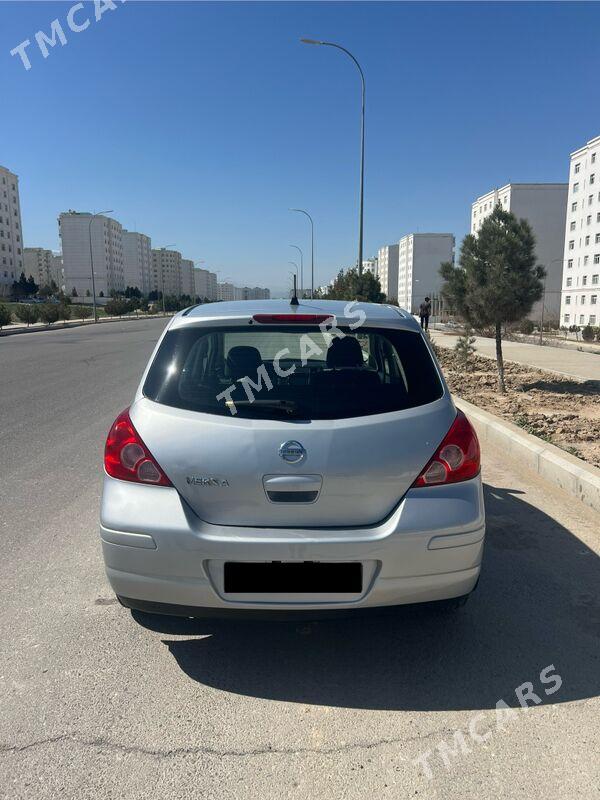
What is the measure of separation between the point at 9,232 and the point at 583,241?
98039mm

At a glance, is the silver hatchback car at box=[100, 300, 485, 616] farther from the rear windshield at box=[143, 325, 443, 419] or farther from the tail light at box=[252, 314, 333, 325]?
the tail light at box=[252, 314, 333, 325]

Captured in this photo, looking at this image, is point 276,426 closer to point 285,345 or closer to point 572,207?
point 285,345

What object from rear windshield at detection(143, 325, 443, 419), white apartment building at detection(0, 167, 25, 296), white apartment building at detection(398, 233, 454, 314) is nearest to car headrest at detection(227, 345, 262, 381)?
rear windshield at detection(143, 325, 443, 419)

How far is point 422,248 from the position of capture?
144m

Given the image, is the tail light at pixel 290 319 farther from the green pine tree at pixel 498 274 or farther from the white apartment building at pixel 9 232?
the white apartment building at pixel 9 232

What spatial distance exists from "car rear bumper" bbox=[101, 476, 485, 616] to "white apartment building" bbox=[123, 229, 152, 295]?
595 feet

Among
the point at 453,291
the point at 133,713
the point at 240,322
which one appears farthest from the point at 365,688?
the point at 453,291

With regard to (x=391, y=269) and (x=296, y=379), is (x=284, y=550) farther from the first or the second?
(x=391, y=269)

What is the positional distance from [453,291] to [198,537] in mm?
9265

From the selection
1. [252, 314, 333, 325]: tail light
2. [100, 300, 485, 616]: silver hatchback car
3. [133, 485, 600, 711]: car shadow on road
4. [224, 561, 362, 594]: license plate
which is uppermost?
[252, 314, 333, 325]: tail light

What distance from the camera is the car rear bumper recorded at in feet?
7.95

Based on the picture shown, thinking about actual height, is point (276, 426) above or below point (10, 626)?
above

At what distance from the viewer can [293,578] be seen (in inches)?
96.6

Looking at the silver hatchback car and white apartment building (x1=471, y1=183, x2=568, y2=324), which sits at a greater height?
white apartment building (x1=471, y1=183, x2=568, y2=324)
